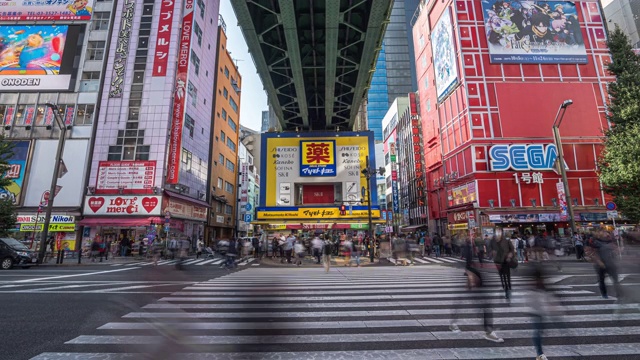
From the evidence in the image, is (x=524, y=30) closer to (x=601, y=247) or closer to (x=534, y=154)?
(x=534, y=154)

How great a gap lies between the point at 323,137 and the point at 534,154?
21075mm

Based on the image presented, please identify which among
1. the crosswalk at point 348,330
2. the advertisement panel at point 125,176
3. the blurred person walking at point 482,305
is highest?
the advertisement panel at point 125,176

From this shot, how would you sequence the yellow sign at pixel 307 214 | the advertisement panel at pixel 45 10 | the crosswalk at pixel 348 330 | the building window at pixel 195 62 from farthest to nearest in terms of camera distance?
the building window at pixel 195 62 < the advertisement panel at pixel 45 10 < the yellow sign at pixel 307 214 < the crosswalk at pixel 348 330

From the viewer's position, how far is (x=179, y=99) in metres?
29.6

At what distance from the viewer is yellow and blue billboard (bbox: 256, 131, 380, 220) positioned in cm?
3111

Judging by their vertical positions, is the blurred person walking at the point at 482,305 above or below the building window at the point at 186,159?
below

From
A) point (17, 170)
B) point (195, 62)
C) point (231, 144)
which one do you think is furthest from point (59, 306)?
point (231, 144)

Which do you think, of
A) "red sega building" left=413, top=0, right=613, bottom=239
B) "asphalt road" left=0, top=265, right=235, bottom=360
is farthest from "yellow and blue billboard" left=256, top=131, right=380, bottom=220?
"asphalt road" left=0, top=265, right=235, bottom=360

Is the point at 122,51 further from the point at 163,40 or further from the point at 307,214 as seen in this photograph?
the point at 307,214

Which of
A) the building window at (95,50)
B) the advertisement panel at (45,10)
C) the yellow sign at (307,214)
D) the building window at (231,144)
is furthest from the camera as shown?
the building window at (231,144)

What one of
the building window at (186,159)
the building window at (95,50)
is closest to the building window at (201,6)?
the building window at (95,50)

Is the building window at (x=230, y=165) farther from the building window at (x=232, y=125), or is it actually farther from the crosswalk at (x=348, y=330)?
the crosswalk at (x=348, y=330)

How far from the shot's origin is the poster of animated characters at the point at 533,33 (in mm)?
33281

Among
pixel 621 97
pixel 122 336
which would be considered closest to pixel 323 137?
pixel 621 97
